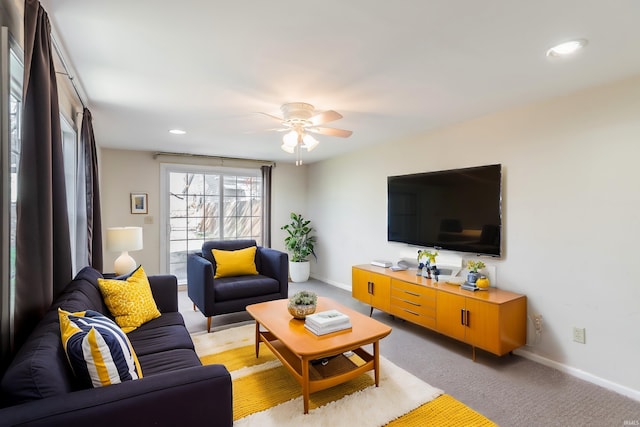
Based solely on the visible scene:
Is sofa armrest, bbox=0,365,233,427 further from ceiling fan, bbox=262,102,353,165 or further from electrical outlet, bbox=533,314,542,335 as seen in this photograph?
electrical outlet, bbox=533,314,542,335

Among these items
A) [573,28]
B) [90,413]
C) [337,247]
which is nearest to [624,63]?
[573,28]

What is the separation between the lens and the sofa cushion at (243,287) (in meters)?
3.46

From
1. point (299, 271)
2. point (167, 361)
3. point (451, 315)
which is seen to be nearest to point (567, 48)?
point (451, 315)

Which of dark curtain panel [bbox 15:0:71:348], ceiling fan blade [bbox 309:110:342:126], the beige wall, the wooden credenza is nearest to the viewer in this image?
dark curtain panel [bbox 15:0:71:348]

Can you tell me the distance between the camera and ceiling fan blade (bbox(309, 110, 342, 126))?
2512 millimetres

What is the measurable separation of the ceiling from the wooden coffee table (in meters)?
1.79

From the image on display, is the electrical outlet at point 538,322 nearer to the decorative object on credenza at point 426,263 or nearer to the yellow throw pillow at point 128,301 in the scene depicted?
the decorative object on credenza at point 426,263

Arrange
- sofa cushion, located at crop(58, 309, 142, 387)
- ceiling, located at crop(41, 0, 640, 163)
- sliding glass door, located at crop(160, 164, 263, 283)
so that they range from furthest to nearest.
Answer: sliding glass door, located at crop(160, 164, 263, 283)
ceiling, located at crop(41, 0, 640, 163)
sofa cushion, located at crop(58, 309, 142, 387)

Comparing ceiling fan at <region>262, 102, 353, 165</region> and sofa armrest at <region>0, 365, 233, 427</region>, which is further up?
ceiling fan at <region>262, 102, 353, 165</region>

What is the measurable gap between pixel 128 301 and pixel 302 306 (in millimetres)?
1272

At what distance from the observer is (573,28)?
1649 millimetres

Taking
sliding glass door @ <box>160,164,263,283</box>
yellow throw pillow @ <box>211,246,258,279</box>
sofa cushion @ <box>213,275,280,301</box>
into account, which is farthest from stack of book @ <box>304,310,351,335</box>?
sliding glass door @ <box>160,164,263,283</box>

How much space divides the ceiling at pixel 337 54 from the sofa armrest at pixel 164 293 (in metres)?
1.56

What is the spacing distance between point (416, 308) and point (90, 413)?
282cm
